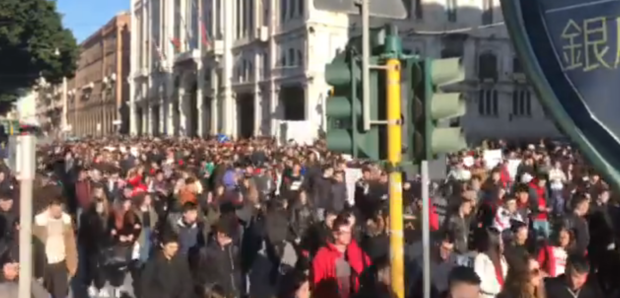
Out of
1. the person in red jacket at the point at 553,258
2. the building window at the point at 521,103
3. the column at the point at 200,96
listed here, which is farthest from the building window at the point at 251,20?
the person in red jacket at the point at 553,258

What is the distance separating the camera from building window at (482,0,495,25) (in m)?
51.8

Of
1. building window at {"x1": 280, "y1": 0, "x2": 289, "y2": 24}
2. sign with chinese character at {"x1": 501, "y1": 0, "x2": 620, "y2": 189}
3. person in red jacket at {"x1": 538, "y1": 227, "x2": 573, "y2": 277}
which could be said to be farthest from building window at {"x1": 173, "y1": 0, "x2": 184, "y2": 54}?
sign with chinese character at {"x1": 501, "y1": 0, "x2": 620, "y2": 189}

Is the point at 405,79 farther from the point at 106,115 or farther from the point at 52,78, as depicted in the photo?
the point at 106,115

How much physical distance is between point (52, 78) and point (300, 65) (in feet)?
49.4

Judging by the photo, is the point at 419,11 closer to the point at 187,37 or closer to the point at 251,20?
the point at 251,20

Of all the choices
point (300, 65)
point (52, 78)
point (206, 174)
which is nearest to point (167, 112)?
point (52, 78)

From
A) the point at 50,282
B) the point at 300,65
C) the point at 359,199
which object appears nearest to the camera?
the point at 50,282

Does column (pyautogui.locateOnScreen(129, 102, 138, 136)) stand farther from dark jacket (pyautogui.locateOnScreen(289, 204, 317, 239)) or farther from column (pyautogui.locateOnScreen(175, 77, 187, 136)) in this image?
dark jacket (pyautogui.locateOnScreen(289, 204, 317, 239))

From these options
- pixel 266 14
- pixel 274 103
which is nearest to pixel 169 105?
pixel 266 14

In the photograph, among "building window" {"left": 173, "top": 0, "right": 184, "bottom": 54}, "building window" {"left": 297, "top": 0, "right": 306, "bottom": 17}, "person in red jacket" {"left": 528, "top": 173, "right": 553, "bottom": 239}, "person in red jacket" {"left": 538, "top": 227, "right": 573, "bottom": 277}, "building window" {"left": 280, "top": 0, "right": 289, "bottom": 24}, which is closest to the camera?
"person in red jacket" {"left": 538, "top": 227, "right": 573, "bottom": 277}

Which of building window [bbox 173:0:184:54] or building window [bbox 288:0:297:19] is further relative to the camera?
building window [bbox 173:0:184:54]

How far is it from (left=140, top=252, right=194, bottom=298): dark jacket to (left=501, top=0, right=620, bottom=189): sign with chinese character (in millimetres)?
5702

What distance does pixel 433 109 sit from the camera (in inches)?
213

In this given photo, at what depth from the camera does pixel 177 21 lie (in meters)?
71.4
